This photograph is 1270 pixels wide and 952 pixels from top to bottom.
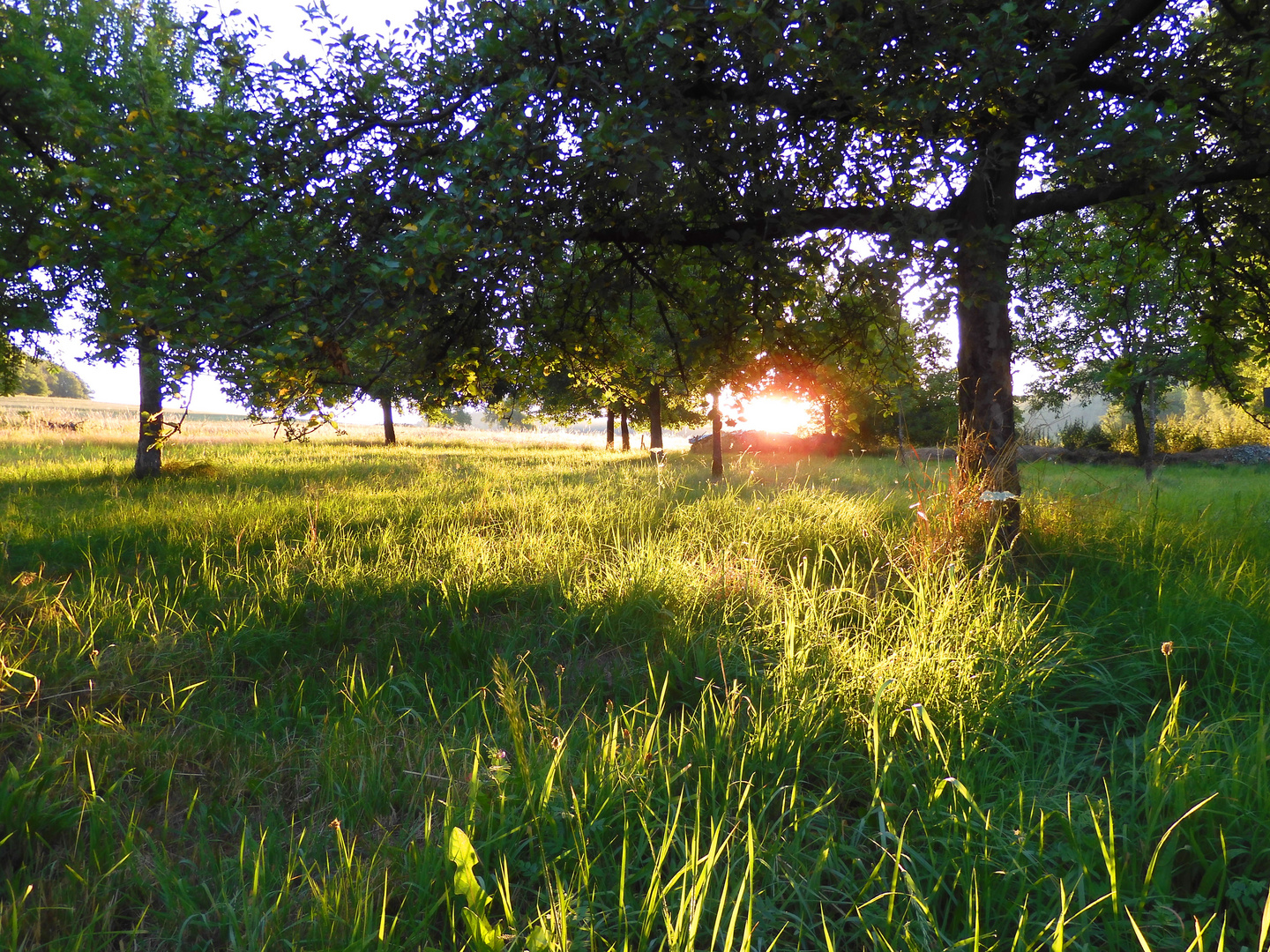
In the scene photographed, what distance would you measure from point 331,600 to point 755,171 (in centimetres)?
446

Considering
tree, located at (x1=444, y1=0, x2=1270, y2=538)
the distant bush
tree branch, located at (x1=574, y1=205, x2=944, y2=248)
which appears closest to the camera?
tree, located at (x1=444, y1=0, x2=1270, y2=538)

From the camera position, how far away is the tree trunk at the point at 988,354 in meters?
4.35

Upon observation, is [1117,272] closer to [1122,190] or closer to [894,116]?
[1122,190]

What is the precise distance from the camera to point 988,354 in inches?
191

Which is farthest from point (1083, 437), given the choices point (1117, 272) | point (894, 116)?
point (894, 116)

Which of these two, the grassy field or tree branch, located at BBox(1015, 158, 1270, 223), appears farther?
tree branch, located at BBox(1015, 158, 1270, 223)

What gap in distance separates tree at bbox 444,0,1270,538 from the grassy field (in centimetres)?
181

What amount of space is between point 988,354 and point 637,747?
436 centimetres

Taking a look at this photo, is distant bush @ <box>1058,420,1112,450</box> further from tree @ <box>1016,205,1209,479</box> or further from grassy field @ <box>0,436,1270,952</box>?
grassy field @ <box>0,436,1270,952</box>

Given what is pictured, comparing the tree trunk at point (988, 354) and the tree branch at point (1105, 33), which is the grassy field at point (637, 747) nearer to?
the tree trunk at point (988, 354)

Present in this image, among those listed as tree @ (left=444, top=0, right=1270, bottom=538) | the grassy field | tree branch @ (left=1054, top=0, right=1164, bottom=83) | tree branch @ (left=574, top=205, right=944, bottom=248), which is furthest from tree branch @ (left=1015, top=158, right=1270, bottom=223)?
the grassy field

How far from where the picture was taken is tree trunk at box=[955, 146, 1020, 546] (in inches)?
→ 171

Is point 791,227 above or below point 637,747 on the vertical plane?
above

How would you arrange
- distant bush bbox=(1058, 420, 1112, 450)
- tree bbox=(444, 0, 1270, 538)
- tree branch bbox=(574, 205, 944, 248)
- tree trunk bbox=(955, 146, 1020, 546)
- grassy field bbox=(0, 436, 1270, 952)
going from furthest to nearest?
distant bush bbox=(1058, 420, 1112, 450), tree trunk bbox=(955, 146, 1020, 546), tree branch bbox=(574, 205, 944, 248), tree bbox=(444, 0, 1270, 538), grassy field bbox=(0, 436, 1270, 952)
